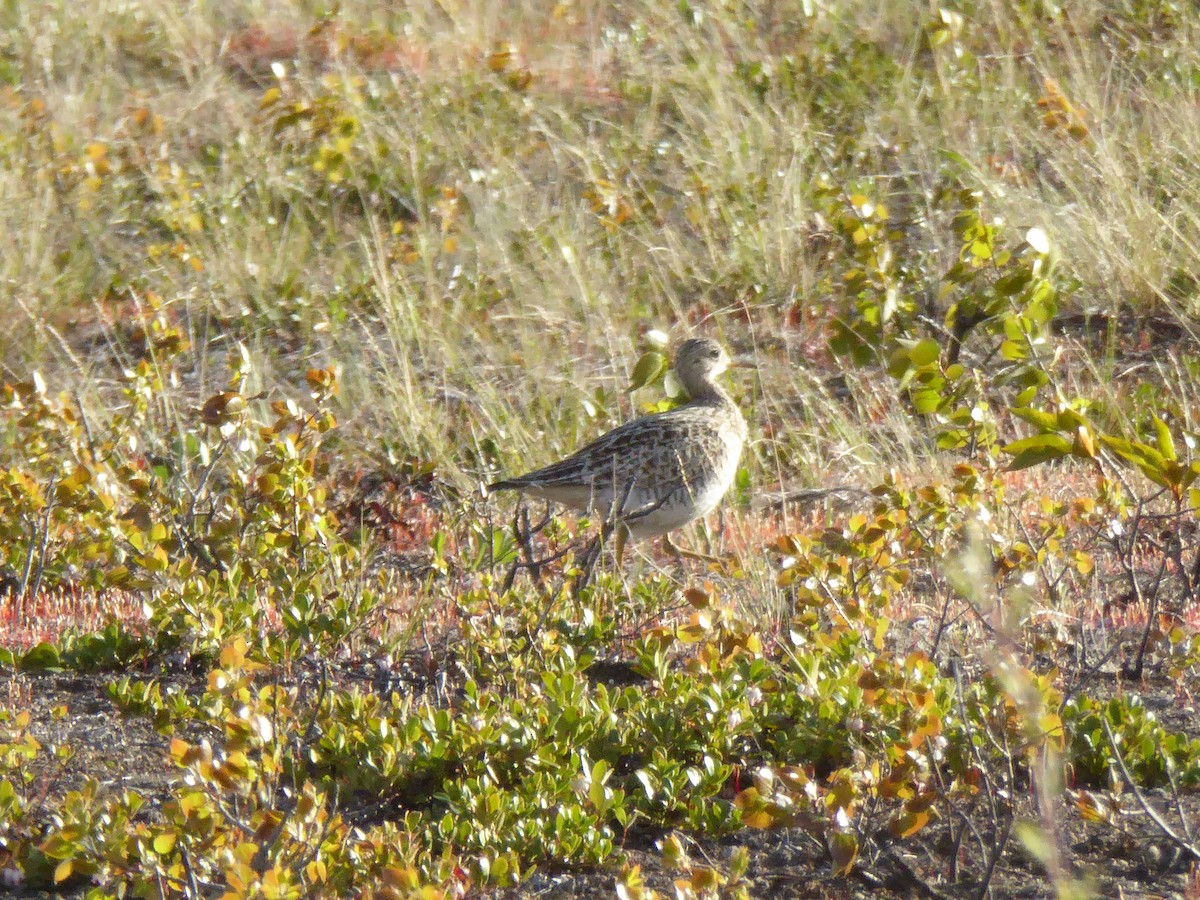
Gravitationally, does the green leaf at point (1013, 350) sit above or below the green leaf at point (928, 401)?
above

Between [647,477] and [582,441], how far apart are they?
143 cm

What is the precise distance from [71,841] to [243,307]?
7085mm

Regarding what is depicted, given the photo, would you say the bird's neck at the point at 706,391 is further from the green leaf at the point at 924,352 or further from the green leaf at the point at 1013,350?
the green leaf at the point at 924,352

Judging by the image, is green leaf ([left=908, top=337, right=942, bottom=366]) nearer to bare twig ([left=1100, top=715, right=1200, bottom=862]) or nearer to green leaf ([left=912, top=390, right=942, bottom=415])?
green leaf ([left=912, top=390, right=942, bottom=415])

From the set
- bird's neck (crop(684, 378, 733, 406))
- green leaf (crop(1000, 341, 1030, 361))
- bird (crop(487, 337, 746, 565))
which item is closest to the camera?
green leaf (crop(1000, 341, 1030, 361))

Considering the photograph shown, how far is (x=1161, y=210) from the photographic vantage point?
992 cm

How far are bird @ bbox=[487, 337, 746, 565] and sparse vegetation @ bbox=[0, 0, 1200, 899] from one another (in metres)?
0.32

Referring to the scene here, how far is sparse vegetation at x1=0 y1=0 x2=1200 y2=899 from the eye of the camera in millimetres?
3785

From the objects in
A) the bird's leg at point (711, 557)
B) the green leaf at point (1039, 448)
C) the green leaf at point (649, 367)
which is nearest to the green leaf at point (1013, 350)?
the bird's leg at point (711, 557)

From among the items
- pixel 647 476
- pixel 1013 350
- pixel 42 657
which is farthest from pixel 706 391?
pixel 42 657

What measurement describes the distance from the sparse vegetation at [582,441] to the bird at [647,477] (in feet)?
1.06

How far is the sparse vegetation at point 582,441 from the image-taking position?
3785 millimetres

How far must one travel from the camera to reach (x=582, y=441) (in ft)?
26.7

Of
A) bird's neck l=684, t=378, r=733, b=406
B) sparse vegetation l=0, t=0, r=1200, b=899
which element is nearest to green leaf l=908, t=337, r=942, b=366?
sparse vegetation l=0, t=0, r=1200, b=899
